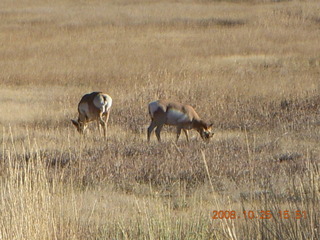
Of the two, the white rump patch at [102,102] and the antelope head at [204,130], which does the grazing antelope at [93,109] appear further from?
the antelope head at [204,130]

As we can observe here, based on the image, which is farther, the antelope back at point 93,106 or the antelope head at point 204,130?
the antelope back at point 93,106

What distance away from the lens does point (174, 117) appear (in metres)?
13.9

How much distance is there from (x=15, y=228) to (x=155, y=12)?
106ft

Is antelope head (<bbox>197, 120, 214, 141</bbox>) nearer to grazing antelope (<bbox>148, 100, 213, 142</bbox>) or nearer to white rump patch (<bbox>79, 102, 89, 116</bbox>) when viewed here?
grazing antelope (<bbox>148, 100, 213, 142</bbox>)

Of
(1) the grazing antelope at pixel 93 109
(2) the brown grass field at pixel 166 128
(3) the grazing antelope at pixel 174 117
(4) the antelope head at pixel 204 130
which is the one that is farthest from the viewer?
(1) the grazing antelope at pixel 93 109

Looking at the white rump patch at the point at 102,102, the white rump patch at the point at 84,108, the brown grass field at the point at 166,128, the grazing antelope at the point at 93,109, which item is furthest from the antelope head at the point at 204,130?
the white rump patch at the point at 84,108

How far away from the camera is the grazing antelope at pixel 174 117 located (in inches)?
544

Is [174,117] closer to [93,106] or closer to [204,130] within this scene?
[204,130]

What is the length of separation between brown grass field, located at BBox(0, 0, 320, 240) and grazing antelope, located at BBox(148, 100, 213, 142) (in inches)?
15.3

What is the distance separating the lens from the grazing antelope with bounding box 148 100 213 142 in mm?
13820

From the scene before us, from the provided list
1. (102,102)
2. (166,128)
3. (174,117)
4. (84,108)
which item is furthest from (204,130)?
(84,108)

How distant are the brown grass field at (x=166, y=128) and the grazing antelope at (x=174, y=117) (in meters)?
0.39

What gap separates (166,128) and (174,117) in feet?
8.20

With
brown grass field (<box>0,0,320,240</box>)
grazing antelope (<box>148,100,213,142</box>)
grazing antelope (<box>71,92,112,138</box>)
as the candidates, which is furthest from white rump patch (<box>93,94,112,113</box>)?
grazing antelope (<box>148,100,213,142</box>)
